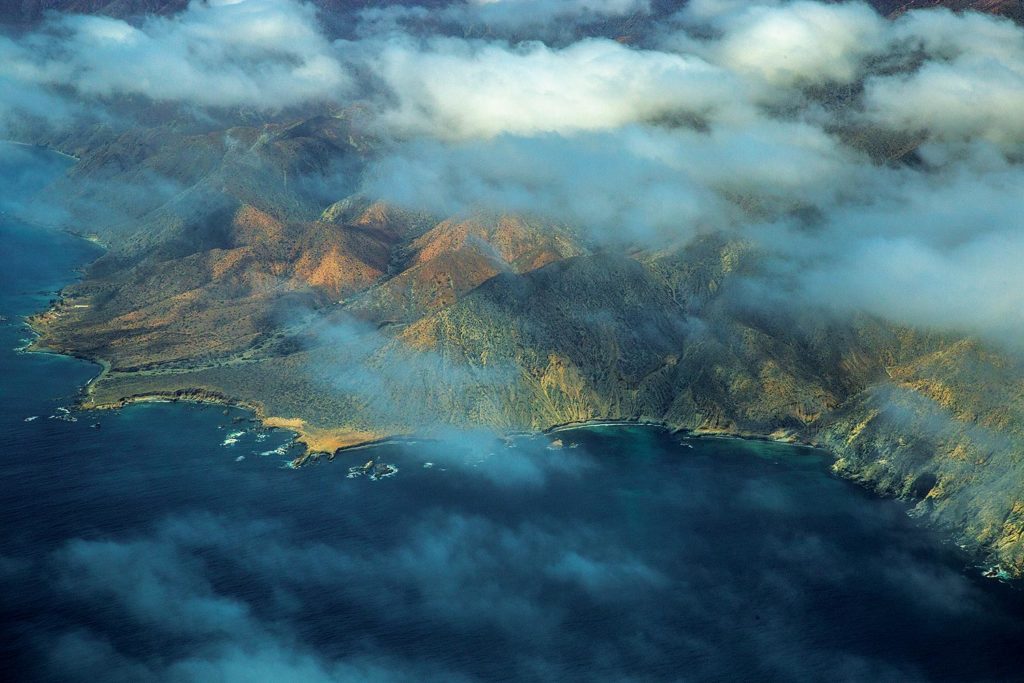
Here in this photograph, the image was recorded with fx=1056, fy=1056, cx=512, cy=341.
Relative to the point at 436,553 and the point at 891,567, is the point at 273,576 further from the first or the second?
the point at 891,567

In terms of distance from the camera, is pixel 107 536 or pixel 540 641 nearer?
pixel 540 641

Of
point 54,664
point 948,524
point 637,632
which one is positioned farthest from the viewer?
point 948,524

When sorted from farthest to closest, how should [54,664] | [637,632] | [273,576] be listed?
[273,576], [637,632], [54,664]

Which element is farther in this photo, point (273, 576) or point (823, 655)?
point (273, 576)

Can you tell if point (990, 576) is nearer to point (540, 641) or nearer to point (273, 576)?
point (540, 641)

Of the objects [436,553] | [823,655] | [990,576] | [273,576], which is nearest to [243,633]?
[273,576]

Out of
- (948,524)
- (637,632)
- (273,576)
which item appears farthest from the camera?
(948,524)

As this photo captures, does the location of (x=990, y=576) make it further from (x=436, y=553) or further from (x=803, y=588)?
(x=436, y=553)

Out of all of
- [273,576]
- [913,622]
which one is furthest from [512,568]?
[913,622]

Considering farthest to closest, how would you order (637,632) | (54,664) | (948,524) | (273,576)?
(948,524), (273,576), (637,632), (54,664)
